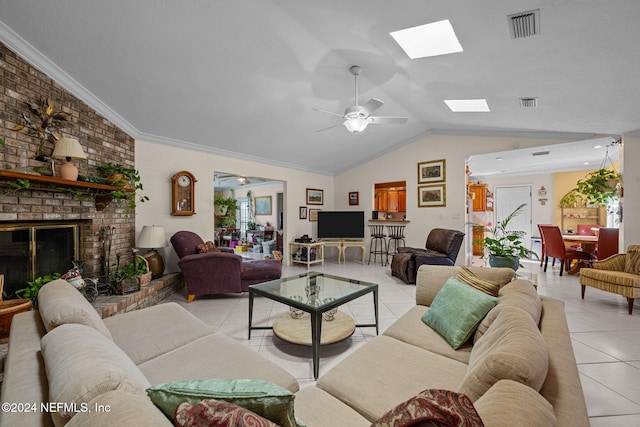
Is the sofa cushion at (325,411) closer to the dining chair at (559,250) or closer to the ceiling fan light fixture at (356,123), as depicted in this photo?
the ceiling fan light fixture at (356,123)

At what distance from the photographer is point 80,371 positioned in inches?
29.9

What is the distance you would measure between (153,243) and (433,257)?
172 inches

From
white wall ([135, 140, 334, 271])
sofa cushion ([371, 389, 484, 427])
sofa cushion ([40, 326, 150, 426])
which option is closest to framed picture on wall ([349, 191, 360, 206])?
white wall ([135, 140, 334, 271])

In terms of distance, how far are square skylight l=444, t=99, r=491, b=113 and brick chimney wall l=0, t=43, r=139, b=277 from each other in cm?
464

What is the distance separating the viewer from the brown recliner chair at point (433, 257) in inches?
178

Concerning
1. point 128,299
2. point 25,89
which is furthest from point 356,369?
point 25,89

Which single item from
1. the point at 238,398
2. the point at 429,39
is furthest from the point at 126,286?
the point at 429,39

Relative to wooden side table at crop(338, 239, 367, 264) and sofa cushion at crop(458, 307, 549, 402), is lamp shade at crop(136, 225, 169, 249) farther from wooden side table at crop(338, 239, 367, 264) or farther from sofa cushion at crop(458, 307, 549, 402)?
wooden side table at crop(338, 239, 367, 264)

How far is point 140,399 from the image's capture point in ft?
2.18

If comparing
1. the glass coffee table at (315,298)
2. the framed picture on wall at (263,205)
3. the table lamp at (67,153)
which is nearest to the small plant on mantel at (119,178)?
the table lamp at (67,153)

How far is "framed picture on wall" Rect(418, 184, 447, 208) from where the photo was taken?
5668 millimetres

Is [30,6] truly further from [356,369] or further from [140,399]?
[356,369]

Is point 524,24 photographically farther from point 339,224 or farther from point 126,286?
point 339,224

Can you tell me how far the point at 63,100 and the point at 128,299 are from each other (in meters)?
2.20
